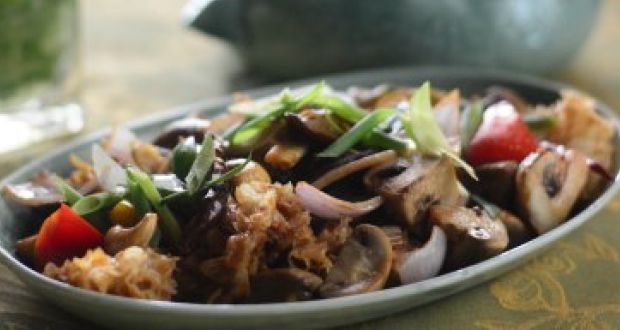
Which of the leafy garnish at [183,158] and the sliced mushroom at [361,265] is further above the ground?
the leafy garnish at [183,158]

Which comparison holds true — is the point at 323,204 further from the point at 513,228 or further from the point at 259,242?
the point at 513,228

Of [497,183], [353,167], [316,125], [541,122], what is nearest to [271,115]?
[316,125]

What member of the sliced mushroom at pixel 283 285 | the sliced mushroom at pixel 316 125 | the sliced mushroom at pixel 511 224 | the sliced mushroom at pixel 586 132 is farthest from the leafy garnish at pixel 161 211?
the sliced mushroom at pixel 586 132

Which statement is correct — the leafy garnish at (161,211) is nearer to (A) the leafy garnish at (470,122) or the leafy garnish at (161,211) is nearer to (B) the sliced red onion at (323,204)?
(B) the sliced red onion at (323,204)

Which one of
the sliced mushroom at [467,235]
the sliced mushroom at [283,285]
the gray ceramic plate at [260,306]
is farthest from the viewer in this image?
the sliced mushroom at [467,235]

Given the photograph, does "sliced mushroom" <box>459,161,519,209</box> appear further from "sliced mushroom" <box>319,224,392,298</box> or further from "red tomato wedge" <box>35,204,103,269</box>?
"red tomato wedge" <box>35,204,103,269</box>

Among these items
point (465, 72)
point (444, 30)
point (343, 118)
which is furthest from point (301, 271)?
point (444, 30)
